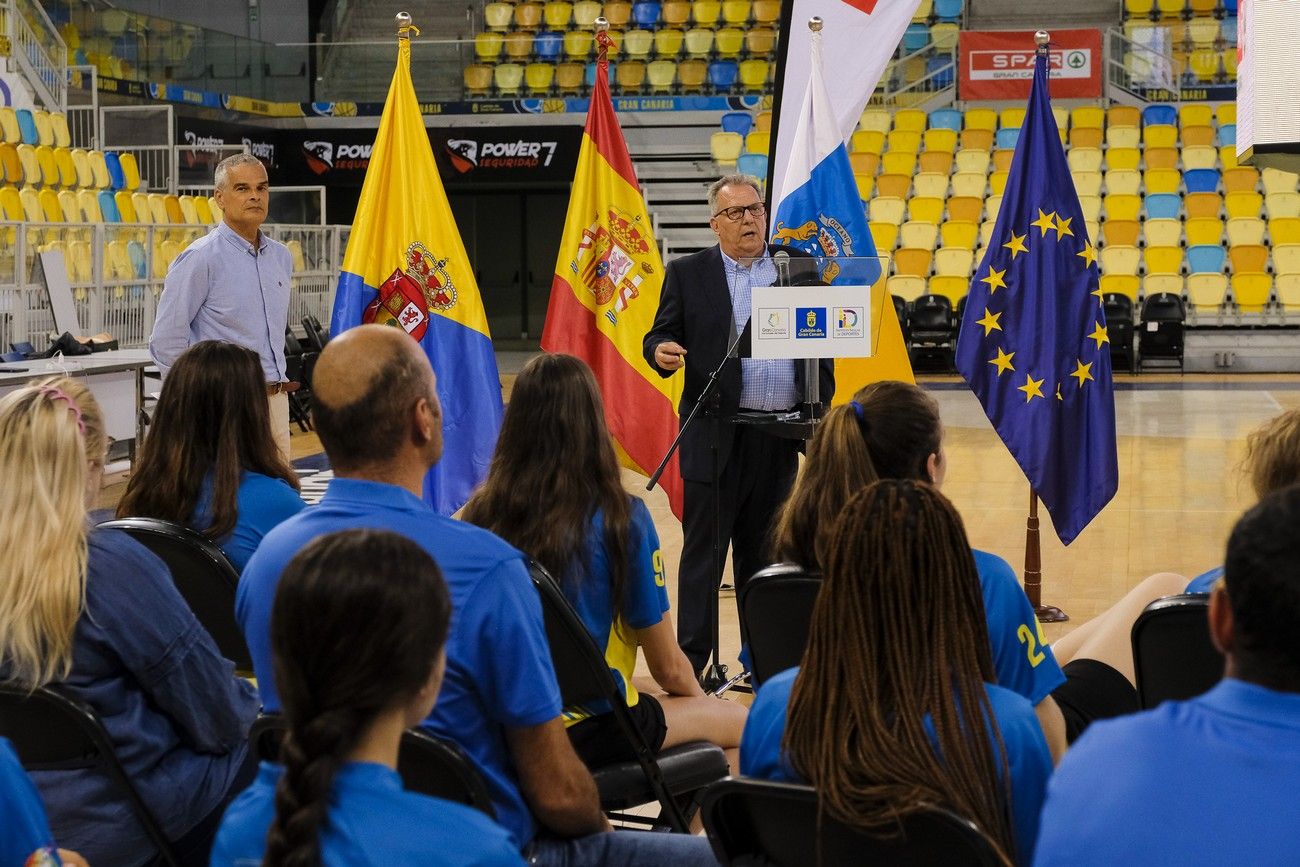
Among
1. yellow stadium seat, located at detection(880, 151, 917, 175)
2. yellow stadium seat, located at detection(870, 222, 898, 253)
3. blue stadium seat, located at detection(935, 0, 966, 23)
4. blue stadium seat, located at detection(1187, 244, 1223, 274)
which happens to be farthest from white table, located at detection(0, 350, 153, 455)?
blue stadium seat, located at detection(935, 0, 966, 23)

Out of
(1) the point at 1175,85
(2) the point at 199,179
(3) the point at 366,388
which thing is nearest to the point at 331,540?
(3) the point at 366,388

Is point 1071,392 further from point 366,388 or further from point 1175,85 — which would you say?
point 1175,85

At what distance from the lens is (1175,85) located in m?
18.1

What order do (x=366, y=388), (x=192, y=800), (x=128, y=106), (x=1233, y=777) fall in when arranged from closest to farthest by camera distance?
(x=1233, y=777) < (x=366, y=388) < (x=192, y=800) < (x=128, y=106)

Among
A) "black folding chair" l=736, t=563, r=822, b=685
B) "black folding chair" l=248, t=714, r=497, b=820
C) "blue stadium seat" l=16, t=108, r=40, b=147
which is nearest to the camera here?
"black folding chair" l=248, t=714, r=497, b=820

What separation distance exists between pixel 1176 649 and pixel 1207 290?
14129 millimetres

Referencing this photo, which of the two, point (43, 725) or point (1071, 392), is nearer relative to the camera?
point (43, 725)

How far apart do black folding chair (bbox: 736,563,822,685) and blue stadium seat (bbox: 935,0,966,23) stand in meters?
18.2

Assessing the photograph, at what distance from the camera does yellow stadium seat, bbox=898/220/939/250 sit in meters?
16.2

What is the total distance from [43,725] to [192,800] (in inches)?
11.0

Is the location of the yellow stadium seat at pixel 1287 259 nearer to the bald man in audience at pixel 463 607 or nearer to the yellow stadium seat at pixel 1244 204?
the yellow stadium seat at pixel 1244 204

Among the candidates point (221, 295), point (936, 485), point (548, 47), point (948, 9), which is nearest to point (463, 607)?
point (936, 485)

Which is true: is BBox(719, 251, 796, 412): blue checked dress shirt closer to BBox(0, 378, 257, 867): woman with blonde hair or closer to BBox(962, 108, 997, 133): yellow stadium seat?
BBox(0, 378, 257, 867): woman with blonde hair

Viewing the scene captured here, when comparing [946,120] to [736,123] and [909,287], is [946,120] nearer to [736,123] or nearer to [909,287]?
[736,123]
